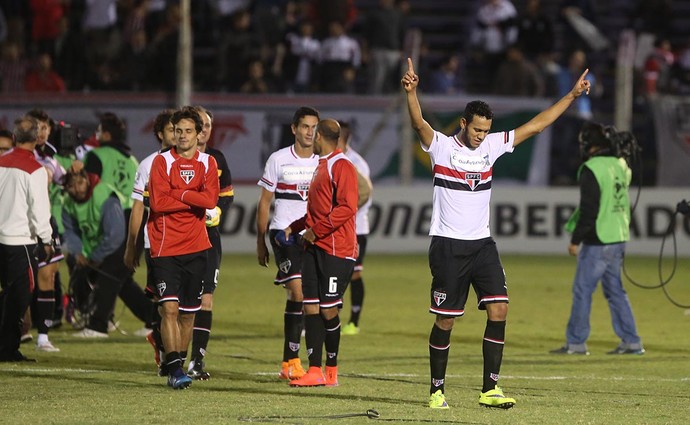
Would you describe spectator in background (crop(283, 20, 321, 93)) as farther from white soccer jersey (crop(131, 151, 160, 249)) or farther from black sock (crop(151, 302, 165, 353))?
white soccer jersey (crop(131, 151, 160, 249))

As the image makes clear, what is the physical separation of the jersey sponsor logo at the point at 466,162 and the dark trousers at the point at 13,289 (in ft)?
14.5

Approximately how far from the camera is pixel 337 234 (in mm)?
10844

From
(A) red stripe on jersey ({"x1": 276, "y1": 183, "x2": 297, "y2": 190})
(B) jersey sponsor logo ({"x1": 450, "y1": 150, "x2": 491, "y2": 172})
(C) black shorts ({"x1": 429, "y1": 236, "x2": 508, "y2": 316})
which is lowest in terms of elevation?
(C) black shorts ({"x1": 429, "y1": 236, "x2": 508, "y2": 316})

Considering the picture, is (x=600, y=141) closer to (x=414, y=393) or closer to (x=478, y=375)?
(x=478, y=375)

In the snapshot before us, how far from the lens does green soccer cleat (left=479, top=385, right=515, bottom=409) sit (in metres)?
9.69

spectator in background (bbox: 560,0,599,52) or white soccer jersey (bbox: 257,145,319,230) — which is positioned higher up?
spectator in background (bbox: 560,0,599,52)

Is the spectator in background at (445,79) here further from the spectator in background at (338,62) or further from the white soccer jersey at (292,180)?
the white soccer jersey at (292,180)

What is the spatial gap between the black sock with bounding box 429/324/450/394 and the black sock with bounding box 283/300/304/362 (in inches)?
69.5

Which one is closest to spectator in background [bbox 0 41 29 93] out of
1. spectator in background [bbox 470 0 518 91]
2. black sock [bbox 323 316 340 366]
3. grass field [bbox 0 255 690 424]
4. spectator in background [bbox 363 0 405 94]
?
spectator in background [bbox 363 0 405 94]

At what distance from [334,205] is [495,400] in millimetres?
2054

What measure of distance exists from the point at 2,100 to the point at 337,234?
1479 centimetres

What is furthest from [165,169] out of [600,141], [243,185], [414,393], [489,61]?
[489,61]

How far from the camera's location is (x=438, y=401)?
31.9ft

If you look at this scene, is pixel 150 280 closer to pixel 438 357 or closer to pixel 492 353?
pixel 438 357
